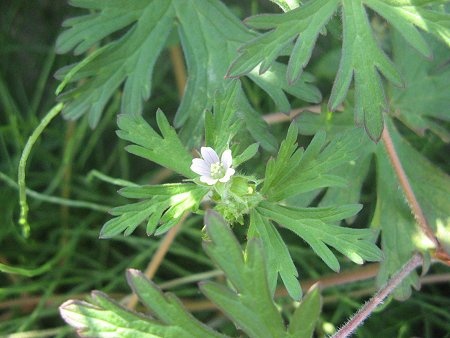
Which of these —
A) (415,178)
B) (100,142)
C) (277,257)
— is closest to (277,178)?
(277,257)

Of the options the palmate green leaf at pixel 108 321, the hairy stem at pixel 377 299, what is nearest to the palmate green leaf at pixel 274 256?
the hairy stem at pixel 377 299

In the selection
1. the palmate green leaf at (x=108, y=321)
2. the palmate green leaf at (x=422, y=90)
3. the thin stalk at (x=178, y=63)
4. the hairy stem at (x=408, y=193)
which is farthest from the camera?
the thin stalk at (x=178, y=63)

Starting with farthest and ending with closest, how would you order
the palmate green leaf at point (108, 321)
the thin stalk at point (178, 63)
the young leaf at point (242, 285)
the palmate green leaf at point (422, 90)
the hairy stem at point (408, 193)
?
1. the thin stalk at point (178, 63)
2. the palmate green leaf at point (422, 90)
3. the hairy stem at point (408, 193)
4. the palmate green leaf at point (108, 321)
5. the young leaf at point (242, 285)

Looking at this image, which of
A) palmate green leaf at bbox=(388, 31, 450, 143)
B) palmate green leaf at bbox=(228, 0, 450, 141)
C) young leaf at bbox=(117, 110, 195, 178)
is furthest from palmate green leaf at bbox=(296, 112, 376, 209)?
young leaf at bbox=(117, 110, 195, 178)

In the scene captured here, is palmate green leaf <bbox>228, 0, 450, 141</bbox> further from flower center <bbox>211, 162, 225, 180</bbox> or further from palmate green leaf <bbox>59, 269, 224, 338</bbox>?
palmate green leaf <bbox>59, 269, 224, 338</bbox>

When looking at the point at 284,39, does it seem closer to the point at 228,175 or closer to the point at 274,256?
the point at 228,175

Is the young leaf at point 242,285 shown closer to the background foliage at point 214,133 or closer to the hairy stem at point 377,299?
the background foliage at point 214,133

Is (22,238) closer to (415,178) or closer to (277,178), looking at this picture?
(277,178)

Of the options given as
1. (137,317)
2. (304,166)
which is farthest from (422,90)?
(137,317)
